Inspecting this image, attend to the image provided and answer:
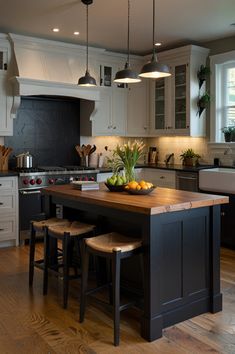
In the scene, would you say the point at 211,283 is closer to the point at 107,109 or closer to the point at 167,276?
the point at 167,276

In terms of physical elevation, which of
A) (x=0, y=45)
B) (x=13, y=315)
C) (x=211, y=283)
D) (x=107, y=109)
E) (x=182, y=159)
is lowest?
(x=13, y=315)

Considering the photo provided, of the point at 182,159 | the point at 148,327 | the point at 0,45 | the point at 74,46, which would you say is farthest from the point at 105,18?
A: the point at 148,327

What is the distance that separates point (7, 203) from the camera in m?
5.06

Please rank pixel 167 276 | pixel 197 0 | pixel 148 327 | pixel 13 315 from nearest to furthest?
pixel 148 327, pixel 167 276, pixel 13 315, pixel 197 0

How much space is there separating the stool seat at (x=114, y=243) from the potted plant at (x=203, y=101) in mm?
3374

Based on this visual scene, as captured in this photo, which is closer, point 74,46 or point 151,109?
point 74,46

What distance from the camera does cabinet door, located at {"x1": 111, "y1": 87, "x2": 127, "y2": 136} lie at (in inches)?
251

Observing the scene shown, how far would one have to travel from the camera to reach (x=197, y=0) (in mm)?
4234

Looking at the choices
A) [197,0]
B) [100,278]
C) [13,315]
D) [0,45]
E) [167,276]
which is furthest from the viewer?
[0,45]

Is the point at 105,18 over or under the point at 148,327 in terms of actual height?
over

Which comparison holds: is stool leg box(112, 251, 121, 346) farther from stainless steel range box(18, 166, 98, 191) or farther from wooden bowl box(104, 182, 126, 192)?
stainless steel range box(18, 166, 98, 191)

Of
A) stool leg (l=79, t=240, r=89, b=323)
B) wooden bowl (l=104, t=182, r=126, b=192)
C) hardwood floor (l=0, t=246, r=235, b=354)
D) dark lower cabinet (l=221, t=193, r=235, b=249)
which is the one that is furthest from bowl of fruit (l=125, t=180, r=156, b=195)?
dark lower cabinet (l=221, t=193, r=235, b=249)

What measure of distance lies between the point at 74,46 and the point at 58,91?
2.63 feet

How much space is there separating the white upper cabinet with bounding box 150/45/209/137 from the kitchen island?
9.19 feet
